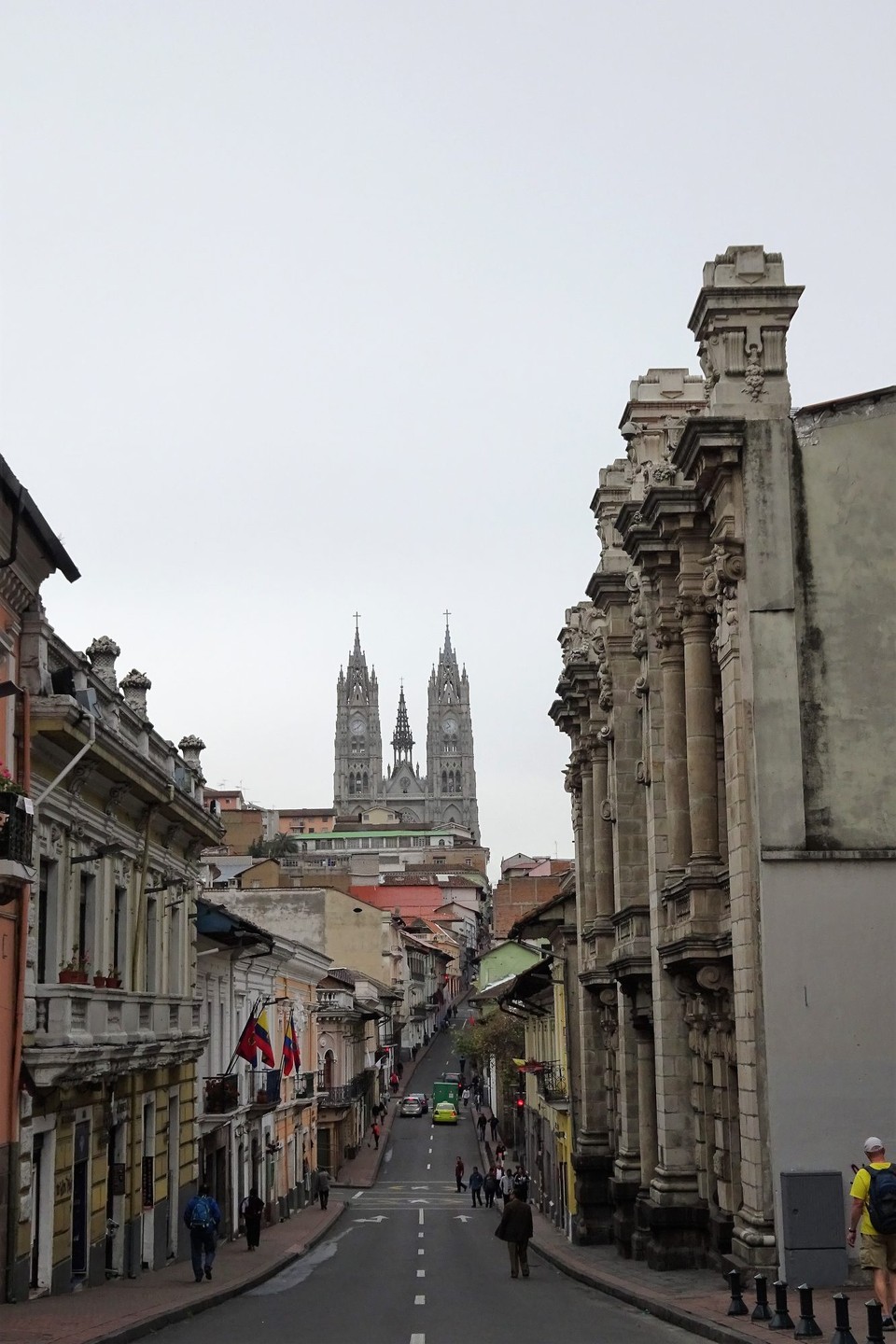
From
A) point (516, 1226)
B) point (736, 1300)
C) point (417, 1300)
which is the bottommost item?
point (417, 1300)

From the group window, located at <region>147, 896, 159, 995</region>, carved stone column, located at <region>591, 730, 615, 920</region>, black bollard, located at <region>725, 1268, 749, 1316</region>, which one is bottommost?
black bollard, located at <region>725, 1268, 749, 1316</region>

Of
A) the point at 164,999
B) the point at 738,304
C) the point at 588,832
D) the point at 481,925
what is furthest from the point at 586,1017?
the point at 481,925

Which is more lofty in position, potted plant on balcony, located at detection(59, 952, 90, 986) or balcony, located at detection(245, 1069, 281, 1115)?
potted plant on balcony, located at detection(59, 952, 90, 986)

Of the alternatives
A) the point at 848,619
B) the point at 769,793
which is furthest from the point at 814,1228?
the point at 848,619

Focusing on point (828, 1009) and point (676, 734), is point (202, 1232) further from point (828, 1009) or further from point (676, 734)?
point (828, 1009)

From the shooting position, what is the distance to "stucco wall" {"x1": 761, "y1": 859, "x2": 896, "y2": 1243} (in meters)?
20.3

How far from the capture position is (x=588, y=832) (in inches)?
1480

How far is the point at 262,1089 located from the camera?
153 feet

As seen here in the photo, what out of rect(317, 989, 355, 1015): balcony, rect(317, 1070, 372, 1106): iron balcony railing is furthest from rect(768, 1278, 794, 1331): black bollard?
rect(317, 989, 355, 1015): balcony

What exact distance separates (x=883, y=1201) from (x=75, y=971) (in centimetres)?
1382

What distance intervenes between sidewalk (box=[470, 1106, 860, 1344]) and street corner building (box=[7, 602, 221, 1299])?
794 cm

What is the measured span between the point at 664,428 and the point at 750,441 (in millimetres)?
8744

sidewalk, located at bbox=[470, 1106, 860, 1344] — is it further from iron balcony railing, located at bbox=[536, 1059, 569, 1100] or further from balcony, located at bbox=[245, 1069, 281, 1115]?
balcony, located at bbox=[245, 1069, 281, 1115]

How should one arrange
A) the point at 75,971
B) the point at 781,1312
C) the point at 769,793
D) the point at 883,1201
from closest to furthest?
the point at 883,1201 < the point at 781,1312 < the point at 769,793 < the point at 75,971
